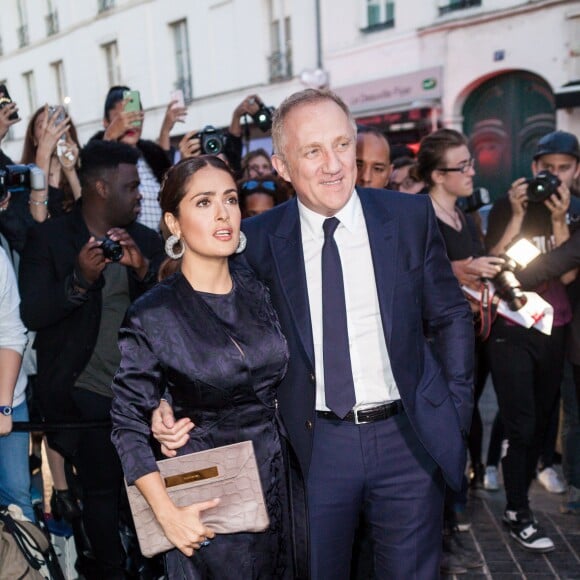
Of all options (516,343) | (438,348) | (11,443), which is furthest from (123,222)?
(516,343)

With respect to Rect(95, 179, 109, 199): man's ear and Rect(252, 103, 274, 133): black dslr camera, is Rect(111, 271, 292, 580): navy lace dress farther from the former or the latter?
Rect(252, 103, 274, 133): black dslr camera

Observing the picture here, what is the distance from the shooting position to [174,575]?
7.57 ft

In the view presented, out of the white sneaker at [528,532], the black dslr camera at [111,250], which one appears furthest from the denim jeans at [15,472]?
the white sneaker at [528,532]

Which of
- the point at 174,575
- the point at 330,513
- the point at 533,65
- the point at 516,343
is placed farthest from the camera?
the point at 533,65

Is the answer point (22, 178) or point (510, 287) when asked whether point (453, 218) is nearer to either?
point (510, 287)

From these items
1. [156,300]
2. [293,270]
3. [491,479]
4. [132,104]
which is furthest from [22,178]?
[491,479]

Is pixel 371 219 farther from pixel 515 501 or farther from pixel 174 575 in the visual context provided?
pixel 515 501

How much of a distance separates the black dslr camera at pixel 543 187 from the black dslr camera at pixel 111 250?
2.32 m

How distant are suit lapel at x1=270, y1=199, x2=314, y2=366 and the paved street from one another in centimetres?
211

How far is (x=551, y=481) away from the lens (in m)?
4.71

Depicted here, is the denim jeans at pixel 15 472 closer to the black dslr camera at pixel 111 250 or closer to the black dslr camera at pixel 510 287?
the black dslr camera at pixel 111 250

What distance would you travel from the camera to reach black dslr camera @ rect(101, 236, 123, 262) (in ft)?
9.77

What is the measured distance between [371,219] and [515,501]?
2.38 m

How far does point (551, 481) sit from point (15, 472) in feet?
11.4
